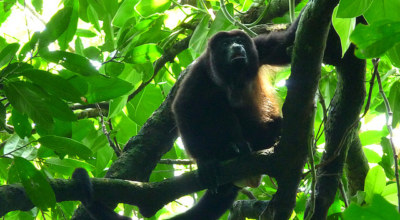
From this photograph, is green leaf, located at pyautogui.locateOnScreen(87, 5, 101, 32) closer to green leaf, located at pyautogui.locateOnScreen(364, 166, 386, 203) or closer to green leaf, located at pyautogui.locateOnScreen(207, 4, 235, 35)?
green leaf, located at pyautogui.locateOnScreen(207, 4, 235, 35)

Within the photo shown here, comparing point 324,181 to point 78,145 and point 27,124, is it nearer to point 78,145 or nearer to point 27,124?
point 78,145

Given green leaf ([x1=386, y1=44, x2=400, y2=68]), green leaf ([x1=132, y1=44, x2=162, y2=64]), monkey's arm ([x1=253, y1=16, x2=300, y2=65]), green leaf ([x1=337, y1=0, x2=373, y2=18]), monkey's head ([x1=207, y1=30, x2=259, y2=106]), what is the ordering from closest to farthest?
green leaf ([x1=337, y1=0, x2=373, y2=18]) → green leaf ([x1=386, y1=44, x2=400, y2=68]) → green leaf ([x1=132, y1=44, x2=162, y2=64]) → monkey's arm ([x1=253, y1=16, x2=300, y2=65]) → monkey's head ([x1=207, y1=30, x2=259, y2=106])

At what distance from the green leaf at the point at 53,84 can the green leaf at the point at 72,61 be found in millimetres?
89

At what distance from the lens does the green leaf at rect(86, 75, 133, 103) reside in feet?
6.75

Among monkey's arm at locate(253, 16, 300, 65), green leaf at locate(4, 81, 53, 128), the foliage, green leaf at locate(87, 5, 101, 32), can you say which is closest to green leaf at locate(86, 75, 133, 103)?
the foliage

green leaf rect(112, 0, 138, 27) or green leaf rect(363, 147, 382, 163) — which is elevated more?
green leaf rect(112, 0, 138, 27)

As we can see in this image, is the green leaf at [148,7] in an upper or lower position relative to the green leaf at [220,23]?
upper

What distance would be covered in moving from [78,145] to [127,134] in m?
1.09

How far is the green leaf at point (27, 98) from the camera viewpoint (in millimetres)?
1604

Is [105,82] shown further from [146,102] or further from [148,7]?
[146,102]

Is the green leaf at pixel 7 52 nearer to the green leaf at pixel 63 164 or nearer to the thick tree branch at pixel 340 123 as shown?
the green leaf at pixel 63 164

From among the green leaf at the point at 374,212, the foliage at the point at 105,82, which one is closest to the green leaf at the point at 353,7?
the foliage at the point at 105,82

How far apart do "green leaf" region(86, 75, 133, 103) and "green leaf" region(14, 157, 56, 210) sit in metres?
0.50

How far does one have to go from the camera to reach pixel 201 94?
2.89m
